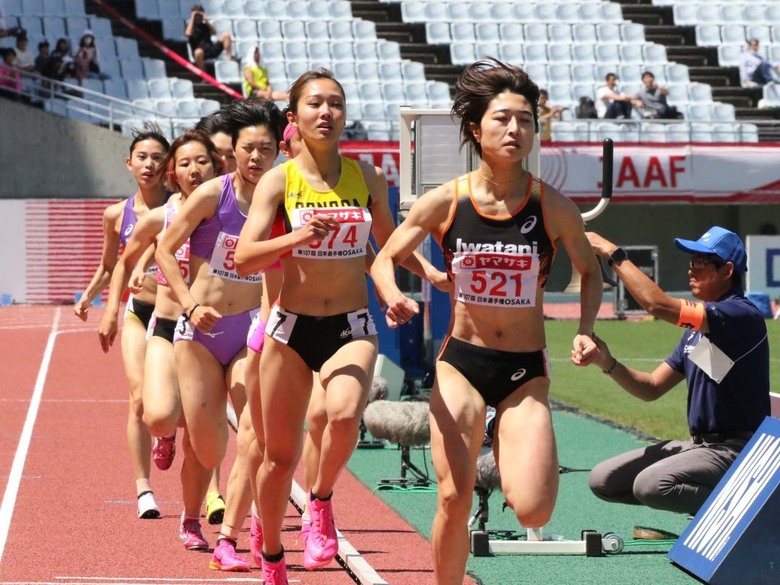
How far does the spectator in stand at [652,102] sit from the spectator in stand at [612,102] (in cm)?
26

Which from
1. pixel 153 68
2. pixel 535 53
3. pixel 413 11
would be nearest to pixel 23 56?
pixel 153 68

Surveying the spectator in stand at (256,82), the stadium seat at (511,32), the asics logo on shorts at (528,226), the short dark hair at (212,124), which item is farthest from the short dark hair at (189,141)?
→ the stadium seat at (511,32)

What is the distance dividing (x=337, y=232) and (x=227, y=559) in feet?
6.05

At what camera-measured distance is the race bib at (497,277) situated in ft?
18.4

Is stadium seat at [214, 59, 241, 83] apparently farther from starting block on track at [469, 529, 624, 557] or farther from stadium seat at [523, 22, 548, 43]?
starting block on track at [469, 529, 624, 557]

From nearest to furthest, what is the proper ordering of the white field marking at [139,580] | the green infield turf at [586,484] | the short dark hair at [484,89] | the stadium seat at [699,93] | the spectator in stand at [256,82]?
the short dark hair at [484,89], the white field marking at [139,580], the green infield turf at [586,484], the spectator in stand at [256,82], the stadium seat at [699,93]

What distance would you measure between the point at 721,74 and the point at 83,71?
13.5 meters

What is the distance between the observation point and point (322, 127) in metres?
6.14

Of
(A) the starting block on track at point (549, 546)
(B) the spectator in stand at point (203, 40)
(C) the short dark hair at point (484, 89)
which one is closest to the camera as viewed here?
(C) the short dark hair at point (484, 89)

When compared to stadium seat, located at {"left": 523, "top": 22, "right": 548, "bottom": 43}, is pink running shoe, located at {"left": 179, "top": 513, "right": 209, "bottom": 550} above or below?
below

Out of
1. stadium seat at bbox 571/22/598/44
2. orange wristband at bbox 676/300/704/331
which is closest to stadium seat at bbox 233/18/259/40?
stadium seat at bbox 571/22/598/44

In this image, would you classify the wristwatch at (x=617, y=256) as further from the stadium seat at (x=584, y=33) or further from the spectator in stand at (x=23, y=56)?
the stadium seat at (x=584, y=33)

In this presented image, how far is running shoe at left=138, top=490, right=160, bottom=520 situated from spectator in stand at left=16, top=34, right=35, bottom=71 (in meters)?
21.7

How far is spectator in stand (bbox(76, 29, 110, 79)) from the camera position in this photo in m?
29.7
